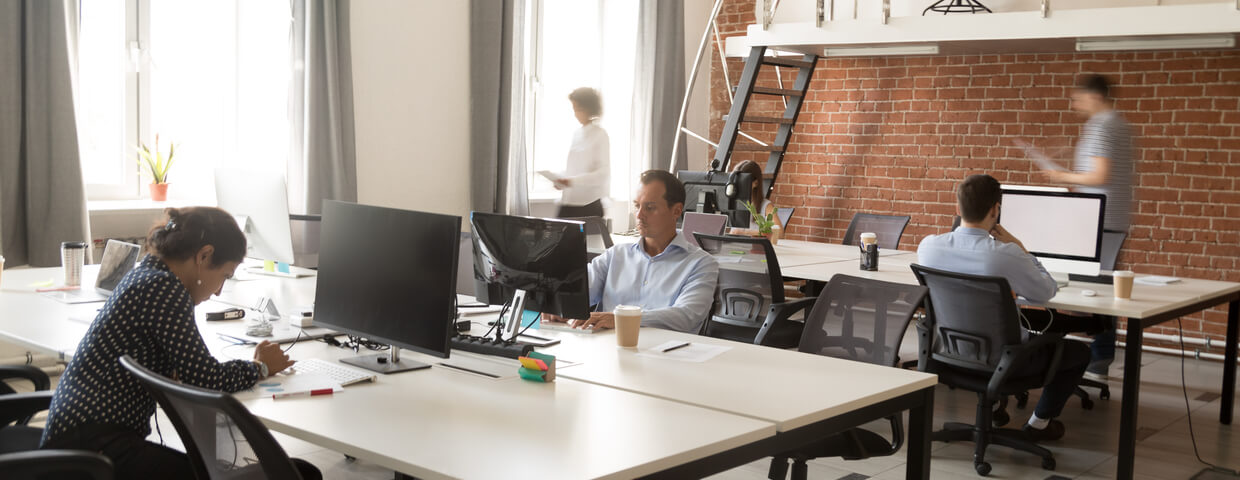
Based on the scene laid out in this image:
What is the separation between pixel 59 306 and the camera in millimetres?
3154

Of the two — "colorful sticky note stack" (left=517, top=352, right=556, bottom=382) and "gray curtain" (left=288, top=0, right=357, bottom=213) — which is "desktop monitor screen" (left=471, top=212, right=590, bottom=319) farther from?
"gray curtain" (left=288, top=0, right=357, bottom=213)

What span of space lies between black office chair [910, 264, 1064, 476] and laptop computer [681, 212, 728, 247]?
1265mm

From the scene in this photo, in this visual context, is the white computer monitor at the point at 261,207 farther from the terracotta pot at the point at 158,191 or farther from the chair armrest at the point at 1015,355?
the chair armrest at the point at 1015,355

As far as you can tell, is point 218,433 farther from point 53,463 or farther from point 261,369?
point 261,369

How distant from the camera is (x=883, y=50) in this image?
6.65 meters

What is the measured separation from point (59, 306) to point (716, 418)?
2.26 metres

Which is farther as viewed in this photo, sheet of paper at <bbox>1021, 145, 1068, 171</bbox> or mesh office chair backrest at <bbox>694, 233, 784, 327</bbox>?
sheet of paper at <bbox>1021, 145, 1068, 171</bbox>

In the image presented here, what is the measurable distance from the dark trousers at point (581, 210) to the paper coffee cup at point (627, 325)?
3587mm

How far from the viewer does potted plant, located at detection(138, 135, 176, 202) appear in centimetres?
494

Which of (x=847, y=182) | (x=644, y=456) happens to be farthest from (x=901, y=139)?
(x=644, y=456)

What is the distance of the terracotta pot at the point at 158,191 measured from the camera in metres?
4.94

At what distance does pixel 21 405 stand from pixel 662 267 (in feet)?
6.08

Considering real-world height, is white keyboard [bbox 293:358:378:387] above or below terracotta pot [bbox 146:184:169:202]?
below

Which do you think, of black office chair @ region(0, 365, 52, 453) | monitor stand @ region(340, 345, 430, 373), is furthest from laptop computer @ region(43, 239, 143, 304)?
monitor stand @ region(340, 345, 430, 373)
